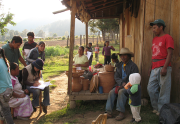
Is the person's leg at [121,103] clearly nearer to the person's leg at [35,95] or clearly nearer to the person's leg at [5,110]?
the person's leg at [35,95]

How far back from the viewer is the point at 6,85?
295cm

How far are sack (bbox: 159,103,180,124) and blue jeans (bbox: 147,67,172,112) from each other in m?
0.61

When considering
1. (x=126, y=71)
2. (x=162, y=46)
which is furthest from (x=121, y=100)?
(x=162, y=46)

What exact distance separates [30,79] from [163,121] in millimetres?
3263

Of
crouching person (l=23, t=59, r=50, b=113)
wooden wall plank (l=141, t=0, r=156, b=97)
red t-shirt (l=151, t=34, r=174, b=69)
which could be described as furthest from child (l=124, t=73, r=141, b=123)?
crouching person (l=23, t=59, r=50, b=113)

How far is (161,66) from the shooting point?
3602mm

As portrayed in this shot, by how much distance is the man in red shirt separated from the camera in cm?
346

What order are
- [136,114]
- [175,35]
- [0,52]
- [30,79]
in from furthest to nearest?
[30,79] < [175,35] < [136,114] < [0,52]

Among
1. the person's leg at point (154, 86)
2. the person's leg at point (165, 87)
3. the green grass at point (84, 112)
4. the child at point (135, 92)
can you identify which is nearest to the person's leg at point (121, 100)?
the child at point (135, 92)

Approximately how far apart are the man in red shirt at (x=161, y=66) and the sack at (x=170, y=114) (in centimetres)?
63

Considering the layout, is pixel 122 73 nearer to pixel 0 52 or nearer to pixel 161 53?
pixel 161 53

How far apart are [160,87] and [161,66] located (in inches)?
18.9

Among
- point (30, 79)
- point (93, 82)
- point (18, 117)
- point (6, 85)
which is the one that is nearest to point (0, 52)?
point (6, 85)

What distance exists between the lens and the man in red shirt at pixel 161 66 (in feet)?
11.4
